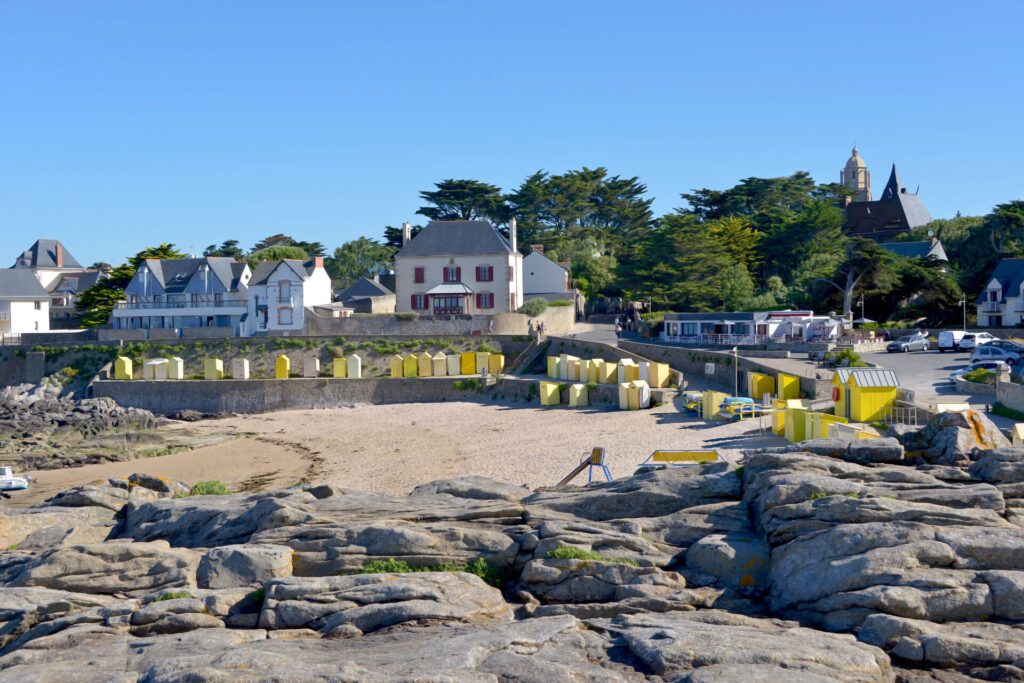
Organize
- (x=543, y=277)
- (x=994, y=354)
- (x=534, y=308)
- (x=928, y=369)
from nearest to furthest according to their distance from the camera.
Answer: (x=994, y=354) < (x=928, y=369) < (x=534, y=308) < (x=543, y=277)

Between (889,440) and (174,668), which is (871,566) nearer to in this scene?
(889,440)

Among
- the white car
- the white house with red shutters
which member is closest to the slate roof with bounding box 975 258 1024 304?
the white car

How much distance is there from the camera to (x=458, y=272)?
189 feet

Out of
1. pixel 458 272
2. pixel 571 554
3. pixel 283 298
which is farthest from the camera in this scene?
pixel 458 272

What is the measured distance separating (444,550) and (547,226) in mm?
64542

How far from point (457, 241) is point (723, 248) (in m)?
16.6

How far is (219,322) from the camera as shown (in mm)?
57844

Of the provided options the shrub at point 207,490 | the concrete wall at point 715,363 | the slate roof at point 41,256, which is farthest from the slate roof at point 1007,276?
the slate roof at point 41,256

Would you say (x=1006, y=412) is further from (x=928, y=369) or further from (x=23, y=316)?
(x=23, y=316)

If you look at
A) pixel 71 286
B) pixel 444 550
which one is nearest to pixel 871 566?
pixel 444 550

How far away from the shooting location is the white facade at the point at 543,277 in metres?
63.6

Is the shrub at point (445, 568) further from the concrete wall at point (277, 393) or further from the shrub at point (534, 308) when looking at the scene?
the shrub at point (534, 308)

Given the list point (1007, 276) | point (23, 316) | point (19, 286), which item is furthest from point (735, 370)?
point (19, 286)

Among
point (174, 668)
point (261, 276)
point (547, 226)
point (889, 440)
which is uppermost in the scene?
point (547, 226)
